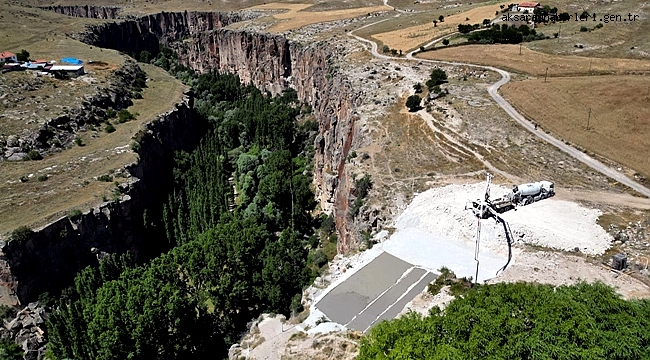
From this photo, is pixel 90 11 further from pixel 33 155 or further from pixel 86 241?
pixel 86 241

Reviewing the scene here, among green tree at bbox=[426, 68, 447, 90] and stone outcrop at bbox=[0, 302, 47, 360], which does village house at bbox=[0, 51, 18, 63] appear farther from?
green tree at bbox=[426, 68, 447, 90]

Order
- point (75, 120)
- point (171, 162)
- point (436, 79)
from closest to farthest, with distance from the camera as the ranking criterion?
point (436, 79), point (75, 120), point (171, 162)

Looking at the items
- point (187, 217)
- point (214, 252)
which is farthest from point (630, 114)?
point (187, 217)

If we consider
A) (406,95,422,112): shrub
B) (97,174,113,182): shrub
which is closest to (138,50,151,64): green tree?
(97,174,113,182): shrub

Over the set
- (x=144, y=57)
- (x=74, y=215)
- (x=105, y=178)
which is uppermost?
(x=144, y=57)

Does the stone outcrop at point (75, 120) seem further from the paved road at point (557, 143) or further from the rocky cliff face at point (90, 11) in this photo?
the rocky cliff face at point (90, 11)

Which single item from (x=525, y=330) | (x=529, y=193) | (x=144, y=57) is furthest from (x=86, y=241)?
(x=144, y=57)

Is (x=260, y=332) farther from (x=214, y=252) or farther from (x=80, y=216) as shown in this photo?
(x=80, y=216)

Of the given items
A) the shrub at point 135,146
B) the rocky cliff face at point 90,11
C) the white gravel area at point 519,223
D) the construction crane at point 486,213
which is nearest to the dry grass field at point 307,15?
the shrub at point 135,146
